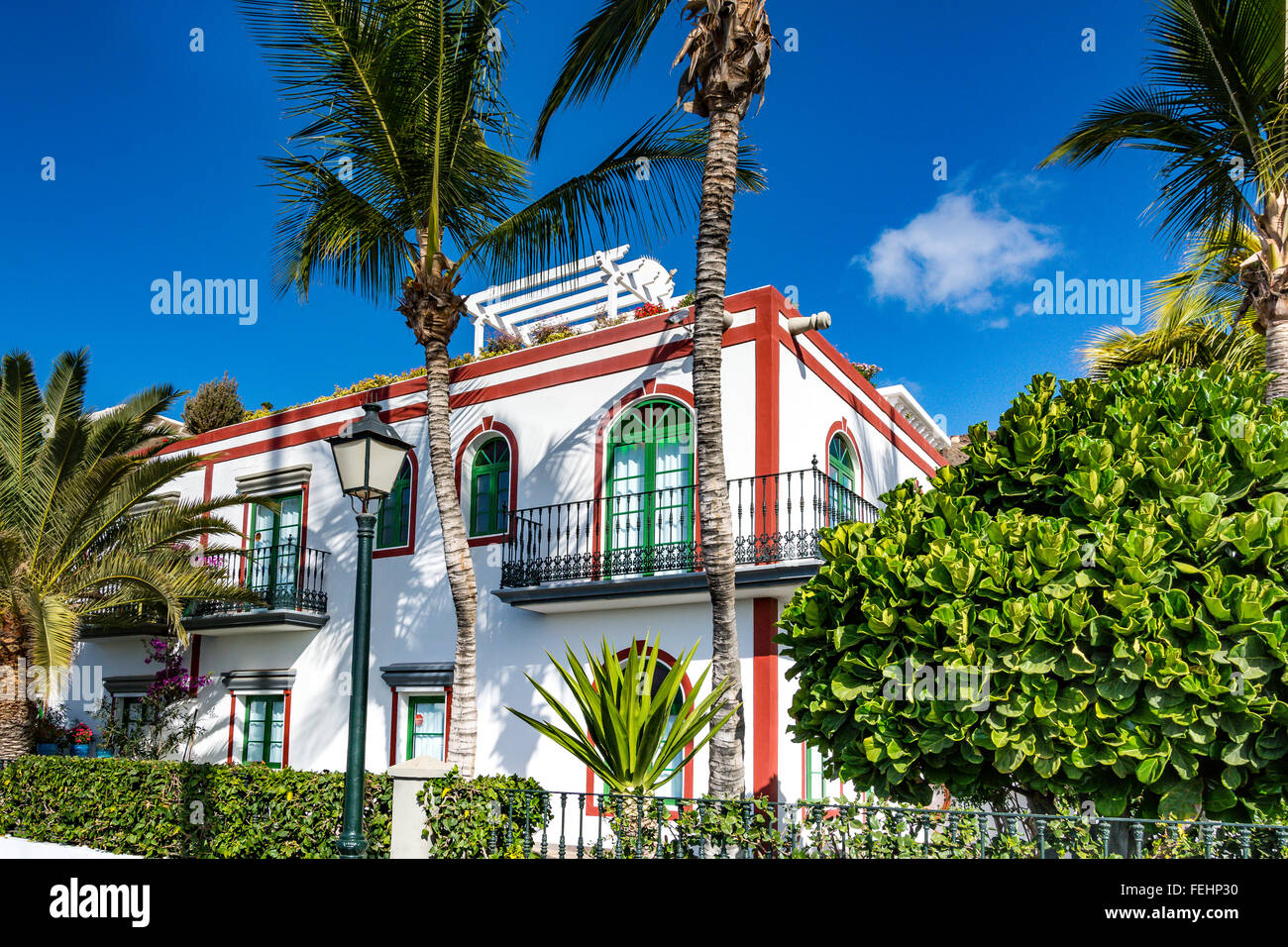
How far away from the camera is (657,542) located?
500 inches

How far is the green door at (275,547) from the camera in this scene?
16.3 meters

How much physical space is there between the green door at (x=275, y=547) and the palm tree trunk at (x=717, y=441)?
9576 millimetres

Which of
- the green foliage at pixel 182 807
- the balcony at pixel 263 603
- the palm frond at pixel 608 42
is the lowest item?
the green foliage at pixel 182 807

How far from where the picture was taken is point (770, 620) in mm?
11602

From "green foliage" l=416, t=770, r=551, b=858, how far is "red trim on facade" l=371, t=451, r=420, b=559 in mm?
7051

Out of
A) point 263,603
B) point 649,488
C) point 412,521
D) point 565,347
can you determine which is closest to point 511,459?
point 565,347

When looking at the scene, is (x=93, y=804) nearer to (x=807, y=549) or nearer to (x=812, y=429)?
(x=807, y=549)

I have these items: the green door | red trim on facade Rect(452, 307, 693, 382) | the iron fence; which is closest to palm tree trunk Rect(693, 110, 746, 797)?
the iron fence

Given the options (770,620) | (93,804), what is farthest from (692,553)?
(93,804)

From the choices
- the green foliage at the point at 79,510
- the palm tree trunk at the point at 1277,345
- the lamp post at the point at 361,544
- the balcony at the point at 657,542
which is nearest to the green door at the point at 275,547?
the green foliage at the point at 79,510

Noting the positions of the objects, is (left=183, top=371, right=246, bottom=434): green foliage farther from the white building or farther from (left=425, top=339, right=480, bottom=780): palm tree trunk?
(left=425, top=339, right=480, bottom=780): palm tree trunk

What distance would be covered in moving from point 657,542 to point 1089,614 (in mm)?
7291

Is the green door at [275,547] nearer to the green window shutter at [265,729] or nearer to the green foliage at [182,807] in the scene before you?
the green window shutter at [265,729]
